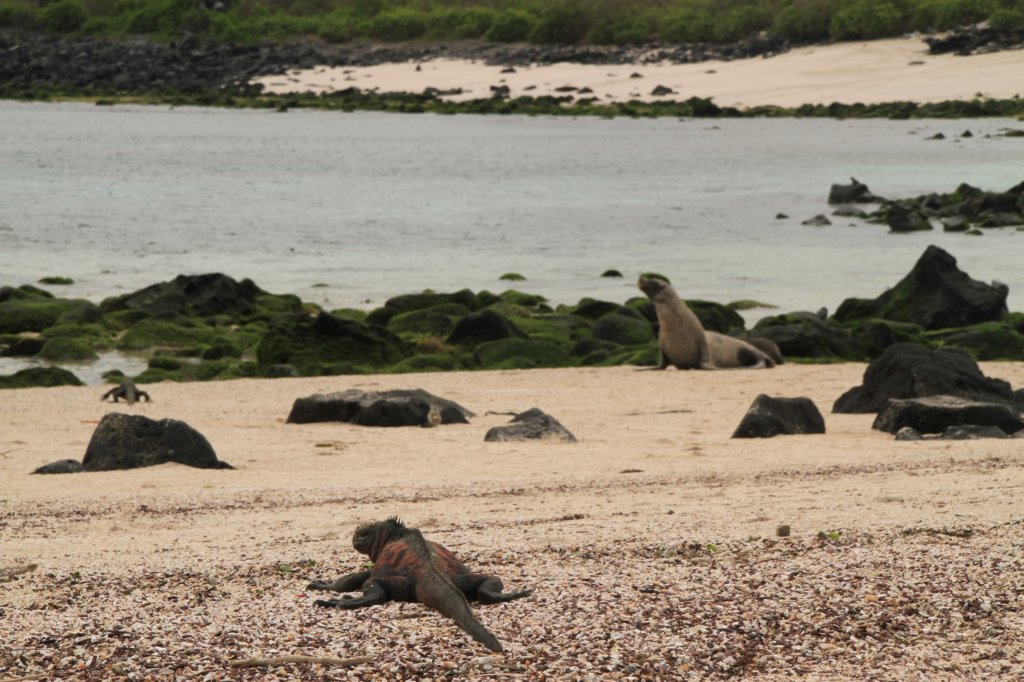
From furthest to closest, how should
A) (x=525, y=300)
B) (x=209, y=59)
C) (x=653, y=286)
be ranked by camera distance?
(x=209, y=59) → (x=525, y=300) → (x=653, y=286)

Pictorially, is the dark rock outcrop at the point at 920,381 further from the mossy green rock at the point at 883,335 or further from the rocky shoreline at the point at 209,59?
the rocky shoreline at the point at 209,59

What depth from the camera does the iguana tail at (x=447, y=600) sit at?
15.1 ft

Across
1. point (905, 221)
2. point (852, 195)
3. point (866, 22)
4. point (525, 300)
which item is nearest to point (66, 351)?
point (525, 300)

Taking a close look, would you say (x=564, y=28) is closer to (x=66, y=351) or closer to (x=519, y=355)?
(x=66, y=351)

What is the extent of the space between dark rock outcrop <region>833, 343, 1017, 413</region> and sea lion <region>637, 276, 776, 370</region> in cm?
292

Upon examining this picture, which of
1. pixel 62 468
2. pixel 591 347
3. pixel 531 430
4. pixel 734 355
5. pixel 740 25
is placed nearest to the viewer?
pixel 62 468

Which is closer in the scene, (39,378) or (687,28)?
(39,378)

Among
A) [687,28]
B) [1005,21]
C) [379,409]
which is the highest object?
[687,28]

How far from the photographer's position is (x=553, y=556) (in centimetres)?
569

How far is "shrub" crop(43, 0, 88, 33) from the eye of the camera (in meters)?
100

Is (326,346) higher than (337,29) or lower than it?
lower

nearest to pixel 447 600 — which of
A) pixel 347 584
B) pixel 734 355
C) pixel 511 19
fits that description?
pixel 347 584

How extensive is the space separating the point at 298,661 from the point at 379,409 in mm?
6024

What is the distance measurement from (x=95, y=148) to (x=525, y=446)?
47782 millimetres
